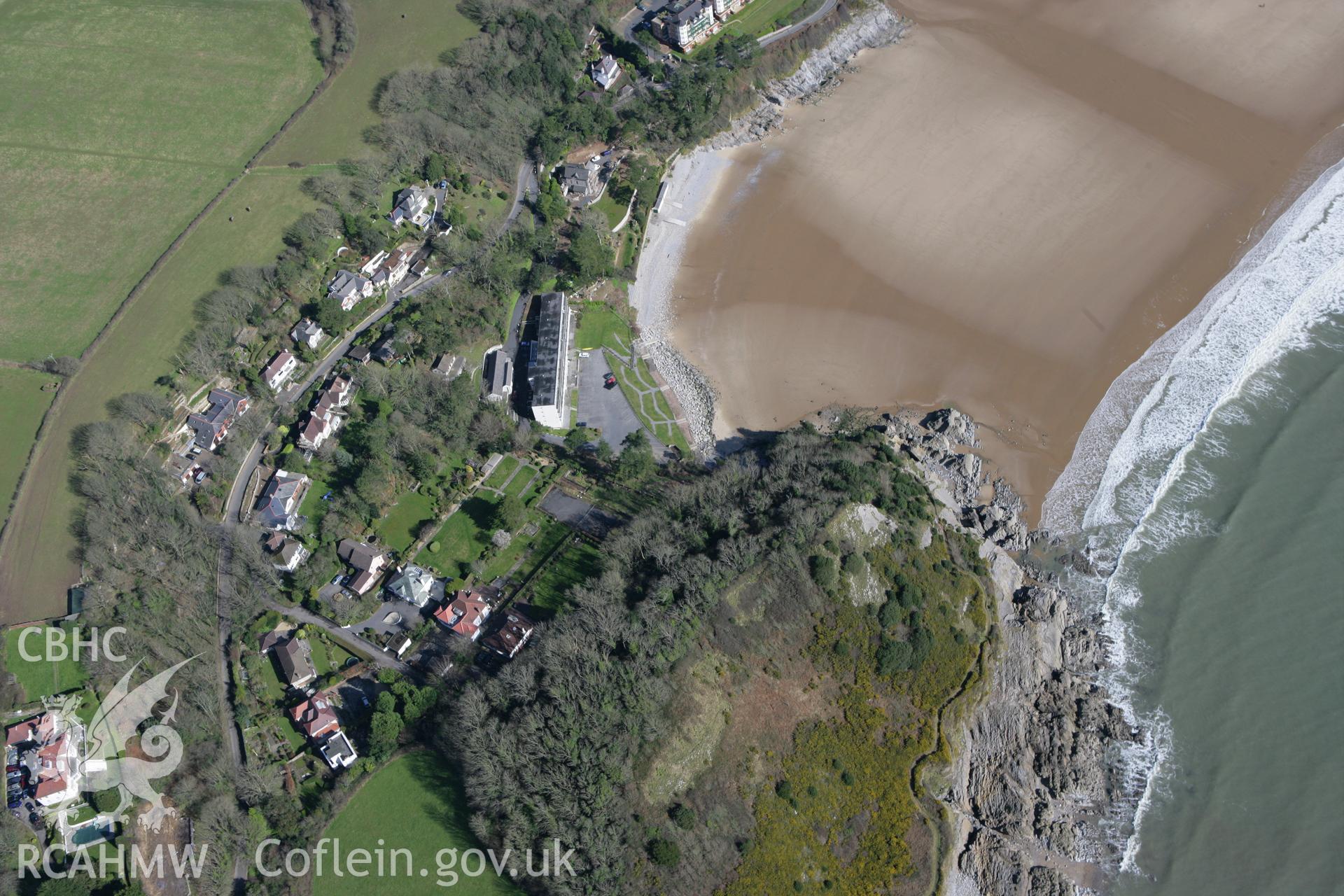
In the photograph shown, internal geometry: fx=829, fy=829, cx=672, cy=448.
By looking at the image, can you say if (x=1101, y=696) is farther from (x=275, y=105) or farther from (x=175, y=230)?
(x=275, y=105)

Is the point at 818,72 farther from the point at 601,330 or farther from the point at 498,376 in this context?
the point at 498,376

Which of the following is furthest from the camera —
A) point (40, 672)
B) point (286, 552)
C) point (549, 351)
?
point (549, 351)

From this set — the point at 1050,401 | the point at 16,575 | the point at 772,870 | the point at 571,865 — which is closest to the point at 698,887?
the point at 772,870

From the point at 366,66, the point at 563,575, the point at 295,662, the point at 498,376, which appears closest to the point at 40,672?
the point at 295,662

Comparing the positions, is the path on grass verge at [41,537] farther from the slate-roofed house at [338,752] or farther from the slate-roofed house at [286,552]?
the slate-roofed house at [338,752]

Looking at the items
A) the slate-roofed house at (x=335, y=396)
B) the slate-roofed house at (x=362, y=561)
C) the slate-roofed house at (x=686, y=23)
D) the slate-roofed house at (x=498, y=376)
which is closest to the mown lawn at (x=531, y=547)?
the slate-roofed house at (x=362, y=561)
